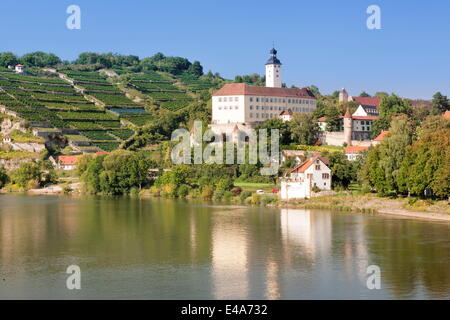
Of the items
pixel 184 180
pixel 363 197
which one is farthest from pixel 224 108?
pixel 363 197

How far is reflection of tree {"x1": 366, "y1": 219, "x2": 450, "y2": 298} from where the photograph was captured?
61.7 ft

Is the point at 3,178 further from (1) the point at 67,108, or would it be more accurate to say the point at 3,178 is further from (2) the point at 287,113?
(2) the point at 287,113

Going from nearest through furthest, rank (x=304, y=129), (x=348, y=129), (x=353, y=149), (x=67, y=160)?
(x=353, y=149) → (x=304, y=129) → (x=348, y=129) → (x=67, y=160)

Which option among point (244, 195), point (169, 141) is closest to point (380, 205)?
point (244, 195)

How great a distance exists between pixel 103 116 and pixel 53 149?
1070 cm

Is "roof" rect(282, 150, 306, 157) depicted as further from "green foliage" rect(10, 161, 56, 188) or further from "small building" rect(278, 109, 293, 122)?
"green foliage" rect(10, 161, 56, 188)

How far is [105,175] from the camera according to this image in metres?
46.3

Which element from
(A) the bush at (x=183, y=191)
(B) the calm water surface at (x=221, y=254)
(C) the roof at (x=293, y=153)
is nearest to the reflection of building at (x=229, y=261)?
(B) the calm water surface at (x=221, y=254)

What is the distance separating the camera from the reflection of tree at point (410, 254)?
1880 centimetres

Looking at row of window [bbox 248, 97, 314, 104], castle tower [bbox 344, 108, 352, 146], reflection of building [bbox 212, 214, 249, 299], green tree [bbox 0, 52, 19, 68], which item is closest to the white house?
reflection of building [bbox 212, 214, 249, 299]

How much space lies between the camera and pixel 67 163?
5619 cm

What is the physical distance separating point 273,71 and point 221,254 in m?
43.4

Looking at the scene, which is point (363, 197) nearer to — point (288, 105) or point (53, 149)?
point (288, 105)

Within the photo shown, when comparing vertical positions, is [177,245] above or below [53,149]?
below
